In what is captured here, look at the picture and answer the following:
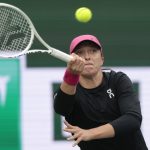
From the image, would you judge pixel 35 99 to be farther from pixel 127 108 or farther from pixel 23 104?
pixel 127 108

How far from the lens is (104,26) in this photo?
4949 millimetres

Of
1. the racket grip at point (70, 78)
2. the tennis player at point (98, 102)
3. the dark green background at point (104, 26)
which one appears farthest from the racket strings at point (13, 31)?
the dark green background at point (104, 26)

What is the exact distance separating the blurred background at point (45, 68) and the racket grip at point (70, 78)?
1.80m

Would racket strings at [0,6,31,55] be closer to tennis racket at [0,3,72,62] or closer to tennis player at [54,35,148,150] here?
tennis racket at [0,3,72,62]

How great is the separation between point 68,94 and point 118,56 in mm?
1959

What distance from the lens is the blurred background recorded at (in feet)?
15.9

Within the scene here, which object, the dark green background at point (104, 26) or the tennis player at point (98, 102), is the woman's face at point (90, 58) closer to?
the tennis player at point (98, 102)

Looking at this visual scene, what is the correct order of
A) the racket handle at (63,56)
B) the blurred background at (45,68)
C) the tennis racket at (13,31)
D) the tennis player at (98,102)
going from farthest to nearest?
1. the blurred background at (45,68)
2. the tennis racket at (13,31)
3. the tennis player at (98,102)
4. the racket handle at (63,56)

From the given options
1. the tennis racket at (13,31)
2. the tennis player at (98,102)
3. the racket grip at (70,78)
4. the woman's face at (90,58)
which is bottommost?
the tennis player at (98,102)

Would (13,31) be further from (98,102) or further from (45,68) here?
(45,68)

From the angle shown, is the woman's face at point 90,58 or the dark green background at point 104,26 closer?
the woman's face at point 90,58

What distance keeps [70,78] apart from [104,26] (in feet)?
6.58

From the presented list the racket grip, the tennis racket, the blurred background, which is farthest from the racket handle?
the blurred background

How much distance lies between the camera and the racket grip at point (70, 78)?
118 inches
